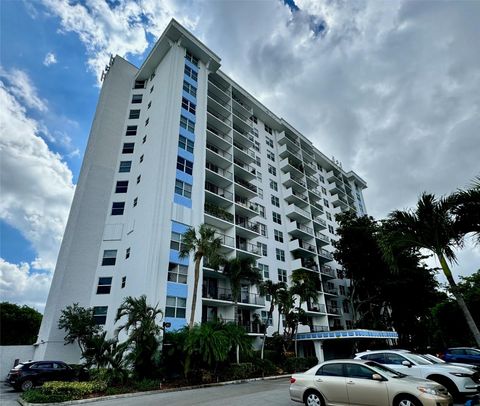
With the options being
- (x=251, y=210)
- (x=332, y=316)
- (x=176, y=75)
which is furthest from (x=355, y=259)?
(x=176, y=75)

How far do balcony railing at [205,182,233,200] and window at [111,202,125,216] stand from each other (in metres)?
9.19

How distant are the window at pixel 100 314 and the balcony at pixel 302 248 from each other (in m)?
23.2

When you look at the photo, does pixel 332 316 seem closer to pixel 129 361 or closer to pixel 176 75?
pixel 129 361

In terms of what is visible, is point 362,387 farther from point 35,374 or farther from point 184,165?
point 184,165

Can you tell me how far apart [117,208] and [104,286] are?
8043 millimetres

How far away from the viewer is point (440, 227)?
12664 mm

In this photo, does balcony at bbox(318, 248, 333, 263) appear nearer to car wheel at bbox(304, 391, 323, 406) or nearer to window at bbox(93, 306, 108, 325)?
window at bbox(93, 306, 108, 325)

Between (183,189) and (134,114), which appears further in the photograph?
(134,114)

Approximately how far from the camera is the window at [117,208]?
30.6 m

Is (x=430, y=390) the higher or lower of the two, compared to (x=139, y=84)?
lower

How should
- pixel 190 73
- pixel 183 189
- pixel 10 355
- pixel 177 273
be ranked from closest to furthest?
pixel 177 273, pixel 10 355, pixel 183 189, pixel 190 73

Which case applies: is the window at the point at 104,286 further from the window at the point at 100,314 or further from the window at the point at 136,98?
the window at the point at 136,98

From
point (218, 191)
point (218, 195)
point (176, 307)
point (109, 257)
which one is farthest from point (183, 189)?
point (176, 307)

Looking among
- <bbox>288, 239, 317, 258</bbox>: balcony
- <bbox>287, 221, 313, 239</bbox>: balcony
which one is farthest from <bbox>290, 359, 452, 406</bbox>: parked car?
<bbox>287, 221, 313, 239</bbox>: balcony
